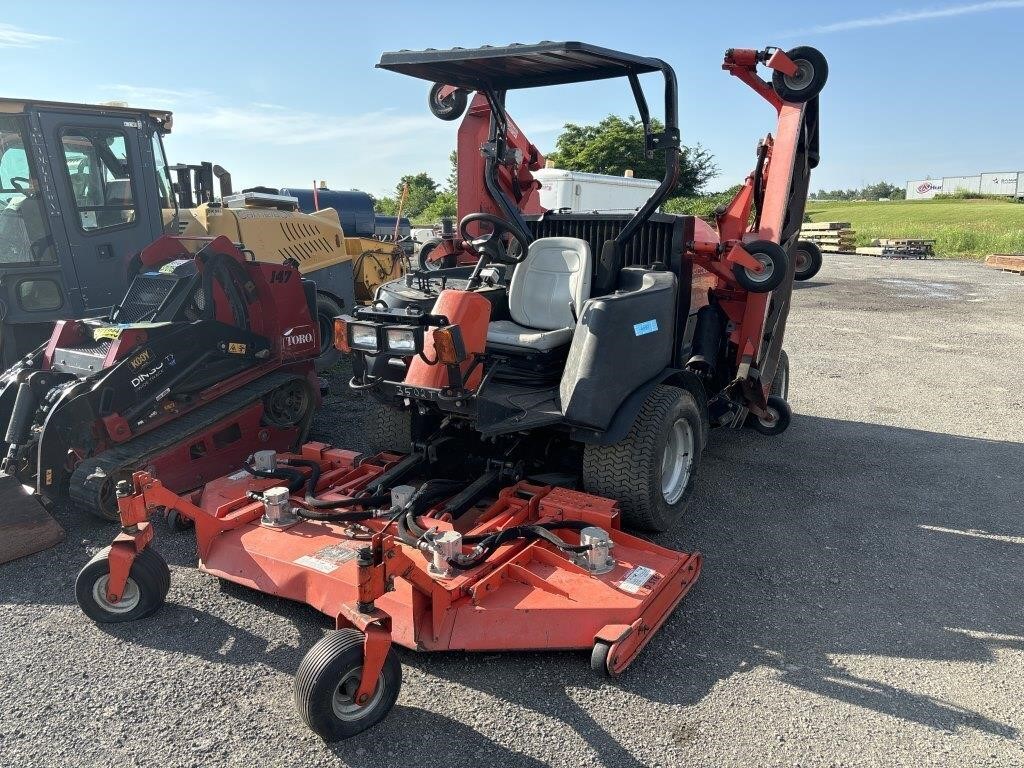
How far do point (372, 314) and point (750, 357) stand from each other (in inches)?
108

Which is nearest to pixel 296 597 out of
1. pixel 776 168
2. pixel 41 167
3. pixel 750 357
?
pixel 750 357

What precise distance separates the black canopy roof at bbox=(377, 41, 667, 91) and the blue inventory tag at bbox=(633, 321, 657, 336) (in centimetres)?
142

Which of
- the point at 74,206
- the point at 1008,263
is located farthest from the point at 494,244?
the point at 1008,263

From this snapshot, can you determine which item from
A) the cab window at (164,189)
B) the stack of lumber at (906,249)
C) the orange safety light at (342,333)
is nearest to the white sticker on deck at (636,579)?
the orange safety light at (342,333)

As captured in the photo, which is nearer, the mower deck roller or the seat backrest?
the mower deck roller

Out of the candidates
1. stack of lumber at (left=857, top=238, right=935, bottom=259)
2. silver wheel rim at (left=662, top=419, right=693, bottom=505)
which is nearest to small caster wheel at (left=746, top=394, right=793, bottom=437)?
silver wheel rim at (left=662, top=419, right=693, bottom=505)

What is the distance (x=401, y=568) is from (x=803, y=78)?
13.8ft

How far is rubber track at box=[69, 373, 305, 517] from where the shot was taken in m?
4.39

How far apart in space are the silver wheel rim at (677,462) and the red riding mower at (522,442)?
1cm

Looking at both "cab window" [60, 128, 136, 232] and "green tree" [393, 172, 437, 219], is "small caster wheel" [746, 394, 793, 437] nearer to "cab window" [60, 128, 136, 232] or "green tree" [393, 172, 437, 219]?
"cab window" [60, 128, 136, 232]

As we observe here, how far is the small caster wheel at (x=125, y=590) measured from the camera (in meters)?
3.39

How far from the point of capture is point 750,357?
5.25 metres

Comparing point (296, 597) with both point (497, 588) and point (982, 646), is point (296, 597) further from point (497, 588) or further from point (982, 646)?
point (982, 646)

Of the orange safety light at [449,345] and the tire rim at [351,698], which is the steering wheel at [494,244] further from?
the tire rim at [351,698]
